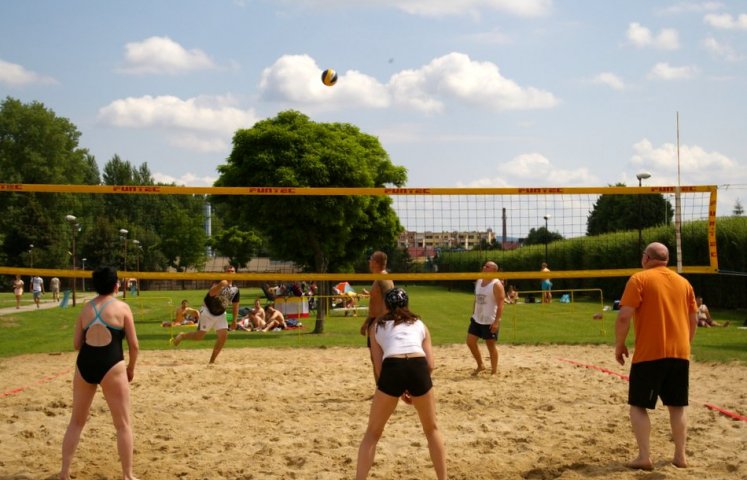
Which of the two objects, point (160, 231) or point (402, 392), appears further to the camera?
point (160, 231)

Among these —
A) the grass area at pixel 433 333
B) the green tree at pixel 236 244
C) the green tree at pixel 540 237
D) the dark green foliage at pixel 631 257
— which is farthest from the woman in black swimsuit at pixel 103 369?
the green tree at pixel 236 244

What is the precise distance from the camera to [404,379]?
534cm

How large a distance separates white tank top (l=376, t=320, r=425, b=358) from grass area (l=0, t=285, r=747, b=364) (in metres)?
8.48

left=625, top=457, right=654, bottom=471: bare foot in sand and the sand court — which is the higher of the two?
left=625, top=457, right=654, bottom=471: bare foot in sand

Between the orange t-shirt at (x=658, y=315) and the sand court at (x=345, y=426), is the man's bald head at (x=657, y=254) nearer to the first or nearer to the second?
the orange t-shirt at (x=658, y=315)

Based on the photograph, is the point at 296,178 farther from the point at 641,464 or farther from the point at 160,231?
the point at 160,231

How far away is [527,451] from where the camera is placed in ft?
22.1

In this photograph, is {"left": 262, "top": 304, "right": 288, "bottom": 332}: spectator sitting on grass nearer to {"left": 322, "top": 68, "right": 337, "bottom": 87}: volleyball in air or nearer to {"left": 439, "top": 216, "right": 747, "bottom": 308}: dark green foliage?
{"left": 439, "top": 216, "right": 747, "bottom": 308}: dark green foliage

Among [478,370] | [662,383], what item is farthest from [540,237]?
[662,383]

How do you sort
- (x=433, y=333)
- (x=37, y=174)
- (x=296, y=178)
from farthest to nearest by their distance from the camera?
(x=37, y=174)
(x=433, y=333)
(x=296, y=178)

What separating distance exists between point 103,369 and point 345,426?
2733 mm

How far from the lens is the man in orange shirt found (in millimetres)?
6121

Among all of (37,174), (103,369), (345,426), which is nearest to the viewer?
(103,369)

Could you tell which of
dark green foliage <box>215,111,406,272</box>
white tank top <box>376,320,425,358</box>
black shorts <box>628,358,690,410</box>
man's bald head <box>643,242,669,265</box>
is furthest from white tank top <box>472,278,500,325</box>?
dark green foliage <box>215,111,406,272</box>
